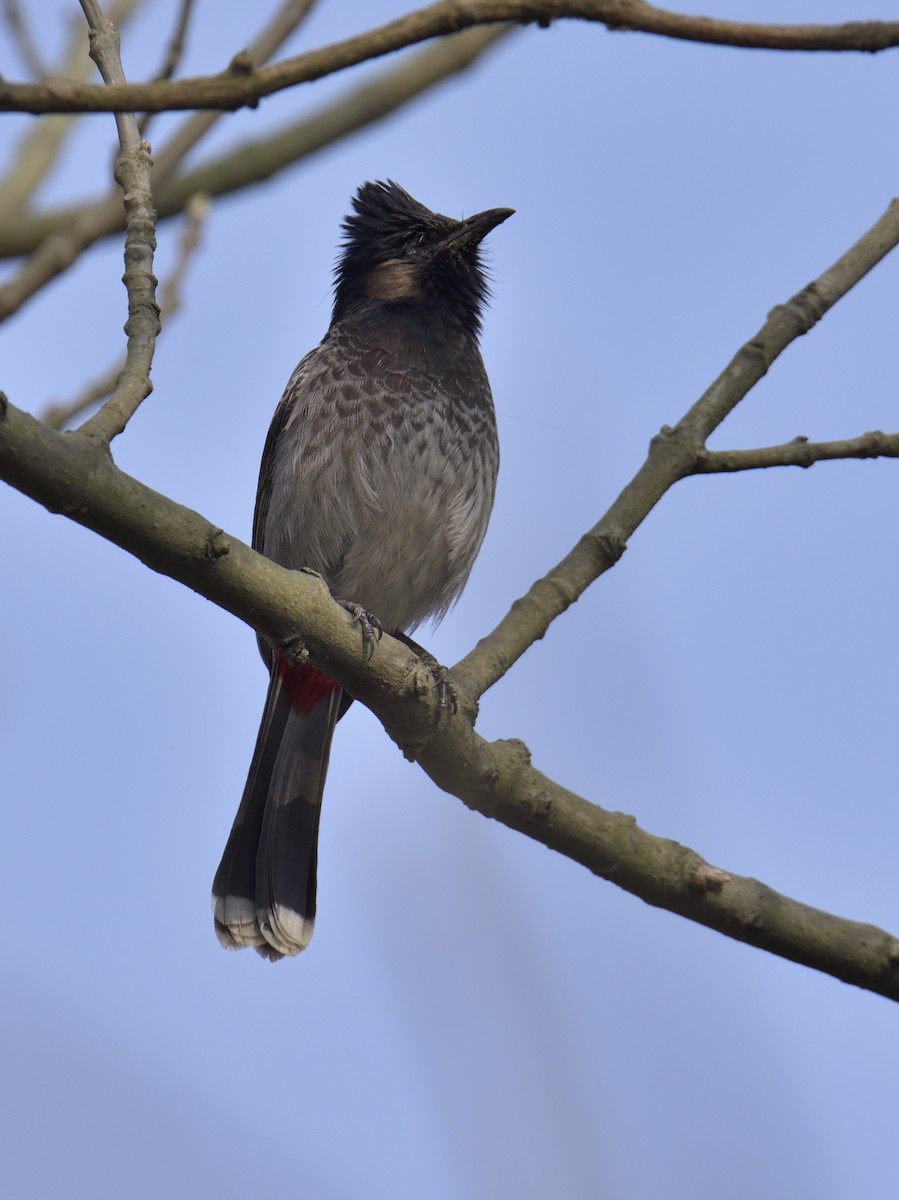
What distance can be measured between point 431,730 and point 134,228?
1.45 meters

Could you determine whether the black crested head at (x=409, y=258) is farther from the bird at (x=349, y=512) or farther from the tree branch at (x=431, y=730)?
the tree branch at (x=431, y=730)

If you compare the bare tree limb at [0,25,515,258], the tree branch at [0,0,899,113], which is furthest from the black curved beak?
the tree branch at [0,0,899,113]

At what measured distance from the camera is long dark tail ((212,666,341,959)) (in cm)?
528

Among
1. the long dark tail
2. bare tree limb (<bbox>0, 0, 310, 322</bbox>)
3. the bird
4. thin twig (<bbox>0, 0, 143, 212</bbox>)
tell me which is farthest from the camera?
the bird

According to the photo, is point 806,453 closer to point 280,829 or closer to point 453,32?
point 453,32

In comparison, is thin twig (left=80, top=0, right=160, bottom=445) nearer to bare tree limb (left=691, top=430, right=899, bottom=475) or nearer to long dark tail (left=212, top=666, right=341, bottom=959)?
bare tree limb (left=691, top=430, right=899, bottom=475)

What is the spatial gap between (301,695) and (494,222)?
2.20 metres

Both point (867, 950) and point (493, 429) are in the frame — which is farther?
point (493, 429)

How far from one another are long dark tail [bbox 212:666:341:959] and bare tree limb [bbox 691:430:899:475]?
2.13 meters

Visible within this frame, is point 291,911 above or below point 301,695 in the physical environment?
below

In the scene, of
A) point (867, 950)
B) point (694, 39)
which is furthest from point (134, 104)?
point (867, 950)

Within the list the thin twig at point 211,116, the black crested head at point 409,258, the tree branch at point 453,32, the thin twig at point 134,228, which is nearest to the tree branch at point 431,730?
the thin twig at point 134,228

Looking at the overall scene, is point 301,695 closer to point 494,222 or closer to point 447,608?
point 447,608

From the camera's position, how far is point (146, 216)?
11.6 ft
